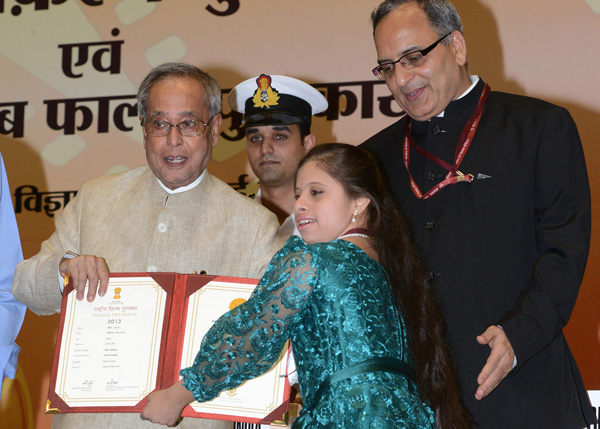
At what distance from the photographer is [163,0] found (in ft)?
19.0

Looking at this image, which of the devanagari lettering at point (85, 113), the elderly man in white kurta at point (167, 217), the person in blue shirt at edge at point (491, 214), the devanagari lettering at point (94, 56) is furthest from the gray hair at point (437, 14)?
the devanagari lettering at point (94, 56)

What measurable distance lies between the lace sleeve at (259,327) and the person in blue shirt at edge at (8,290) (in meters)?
0.87

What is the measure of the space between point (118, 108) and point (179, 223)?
10.8ft

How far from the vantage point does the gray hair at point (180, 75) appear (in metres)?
2.72

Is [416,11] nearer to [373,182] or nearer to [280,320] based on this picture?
[373,182]

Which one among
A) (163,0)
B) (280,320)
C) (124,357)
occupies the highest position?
(163,0)

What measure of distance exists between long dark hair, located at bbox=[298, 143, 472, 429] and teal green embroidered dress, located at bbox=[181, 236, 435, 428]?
132mm

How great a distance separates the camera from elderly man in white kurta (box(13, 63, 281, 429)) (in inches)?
102

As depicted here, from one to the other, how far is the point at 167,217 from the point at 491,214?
103cm

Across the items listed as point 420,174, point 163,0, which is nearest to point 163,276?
point 420,174

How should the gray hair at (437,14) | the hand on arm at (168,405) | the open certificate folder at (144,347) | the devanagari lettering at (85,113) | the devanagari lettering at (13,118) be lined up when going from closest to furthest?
the hand on arm at (168,405) < the open certificate folder at (144,347) < the gray hair at (437,14) < the devanagari lettering at (85,113) < the devanagari lettering at (13,118)

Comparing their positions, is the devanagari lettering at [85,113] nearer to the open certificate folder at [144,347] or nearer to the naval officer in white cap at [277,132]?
the naval officer in white cap at [277,132]

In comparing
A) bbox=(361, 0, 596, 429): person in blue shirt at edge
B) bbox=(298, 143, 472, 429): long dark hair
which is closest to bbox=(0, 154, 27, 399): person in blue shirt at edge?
bbox=(298, 143, 472, 429): long dark hair

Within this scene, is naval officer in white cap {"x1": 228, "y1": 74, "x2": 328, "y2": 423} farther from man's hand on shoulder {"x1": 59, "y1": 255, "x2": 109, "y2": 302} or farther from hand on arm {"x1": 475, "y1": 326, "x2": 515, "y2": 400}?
hand on arm {"x1": 475, "y1": 326, "x2": 515, "y2": 400}
